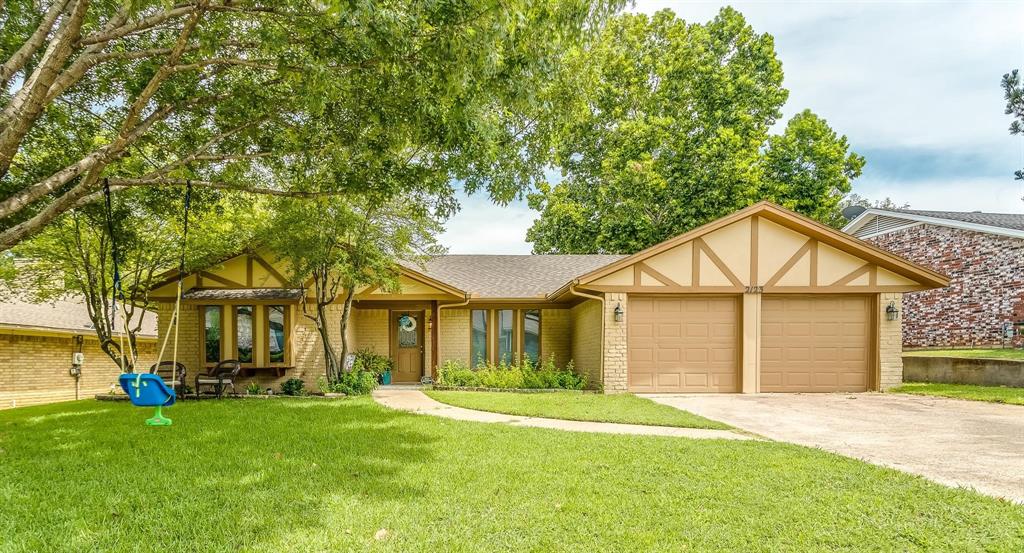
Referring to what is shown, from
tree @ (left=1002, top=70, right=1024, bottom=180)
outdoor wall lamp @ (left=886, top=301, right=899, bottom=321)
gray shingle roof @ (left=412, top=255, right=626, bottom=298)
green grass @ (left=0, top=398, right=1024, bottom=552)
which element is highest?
tree @ (left=1002, top=70, right=1024, bottom=180)

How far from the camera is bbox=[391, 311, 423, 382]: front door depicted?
1566 centimetres

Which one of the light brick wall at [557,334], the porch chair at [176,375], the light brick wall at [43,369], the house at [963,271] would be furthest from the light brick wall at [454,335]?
the house at [963,271]

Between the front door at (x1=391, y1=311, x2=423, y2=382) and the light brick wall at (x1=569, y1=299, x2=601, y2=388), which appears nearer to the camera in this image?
the light brick wall at (x1=569, y1=299, x2=601, y2=388)

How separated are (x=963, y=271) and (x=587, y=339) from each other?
49.4ft

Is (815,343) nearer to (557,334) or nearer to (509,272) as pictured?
(557,334)

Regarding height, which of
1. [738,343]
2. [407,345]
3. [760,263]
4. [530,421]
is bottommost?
[530,421]

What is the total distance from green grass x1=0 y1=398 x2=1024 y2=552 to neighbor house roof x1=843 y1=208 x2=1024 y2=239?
17.6 metres

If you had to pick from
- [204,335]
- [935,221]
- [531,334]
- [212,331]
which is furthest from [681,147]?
[204,335]

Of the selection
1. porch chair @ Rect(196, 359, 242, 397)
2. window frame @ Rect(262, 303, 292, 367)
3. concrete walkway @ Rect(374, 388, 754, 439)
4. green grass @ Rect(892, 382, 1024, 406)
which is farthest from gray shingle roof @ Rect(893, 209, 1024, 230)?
porch chair @ Rect(196, 359, 242, 397)

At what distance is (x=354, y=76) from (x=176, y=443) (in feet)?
17.6

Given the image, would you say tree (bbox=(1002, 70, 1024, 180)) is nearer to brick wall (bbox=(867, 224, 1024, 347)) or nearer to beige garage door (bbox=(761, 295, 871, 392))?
brick wall (bbox=(867, 224, 1024, 347))

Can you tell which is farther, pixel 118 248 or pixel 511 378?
pixel 511 378

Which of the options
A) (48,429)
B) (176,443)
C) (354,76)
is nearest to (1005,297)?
(354,76)

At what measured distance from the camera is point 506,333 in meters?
15.9
